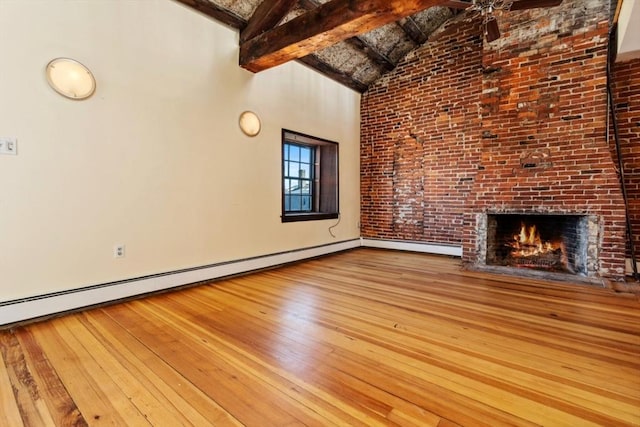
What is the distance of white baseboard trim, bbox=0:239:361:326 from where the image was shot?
2229mm

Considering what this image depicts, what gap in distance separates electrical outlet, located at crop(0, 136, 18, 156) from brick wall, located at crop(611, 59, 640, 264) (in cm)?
596

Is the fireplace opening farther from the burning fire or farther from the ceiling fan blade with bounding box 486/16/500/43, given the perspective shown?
the ceiling fan blade with bounding box 486/16/500/43

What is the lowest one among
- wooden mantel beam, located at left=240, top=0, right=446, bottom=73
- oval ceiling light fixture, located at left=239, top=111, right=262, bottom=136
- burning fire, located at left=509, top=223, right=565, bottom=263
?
burning fire, located at left=509, top=223, right=565, bottom=263

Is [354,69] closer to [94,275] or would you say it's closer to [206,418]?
[94,275]

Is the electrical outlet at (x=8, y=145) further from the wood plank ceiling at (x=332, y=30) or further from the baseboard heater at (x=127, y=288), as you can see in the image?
the wood plank ceiling at (x=332, y=30)

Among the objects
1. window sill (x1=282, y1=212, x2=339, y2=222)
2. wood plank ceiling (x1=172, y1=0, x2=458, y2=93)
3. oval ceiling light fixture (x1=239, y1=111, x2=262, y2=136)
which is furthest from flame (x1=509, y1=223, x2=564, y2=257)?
oval ceiling light fixture (x1=239, y1=111, x2=262, y2=136)

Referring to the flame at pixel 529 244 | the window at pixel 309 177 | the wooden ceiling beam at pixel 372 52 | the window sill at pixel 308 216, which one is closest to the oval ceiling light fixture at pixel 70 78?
the window at pixel 309 177

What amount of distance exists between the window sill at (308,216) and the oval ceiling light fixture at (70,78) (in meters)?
2.57

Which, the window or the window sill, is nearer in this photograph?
the window sill

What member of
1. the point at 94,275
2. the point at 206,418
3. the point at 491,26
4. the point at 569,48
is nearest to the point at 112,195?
the point at 94,275

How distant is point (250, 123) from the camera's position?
149 inches

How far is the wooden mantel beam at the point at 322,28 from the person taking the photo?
2.53 m

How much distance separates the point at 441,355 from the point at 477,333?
0.47 m

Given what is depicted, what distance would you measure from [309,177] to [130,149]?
293cm
